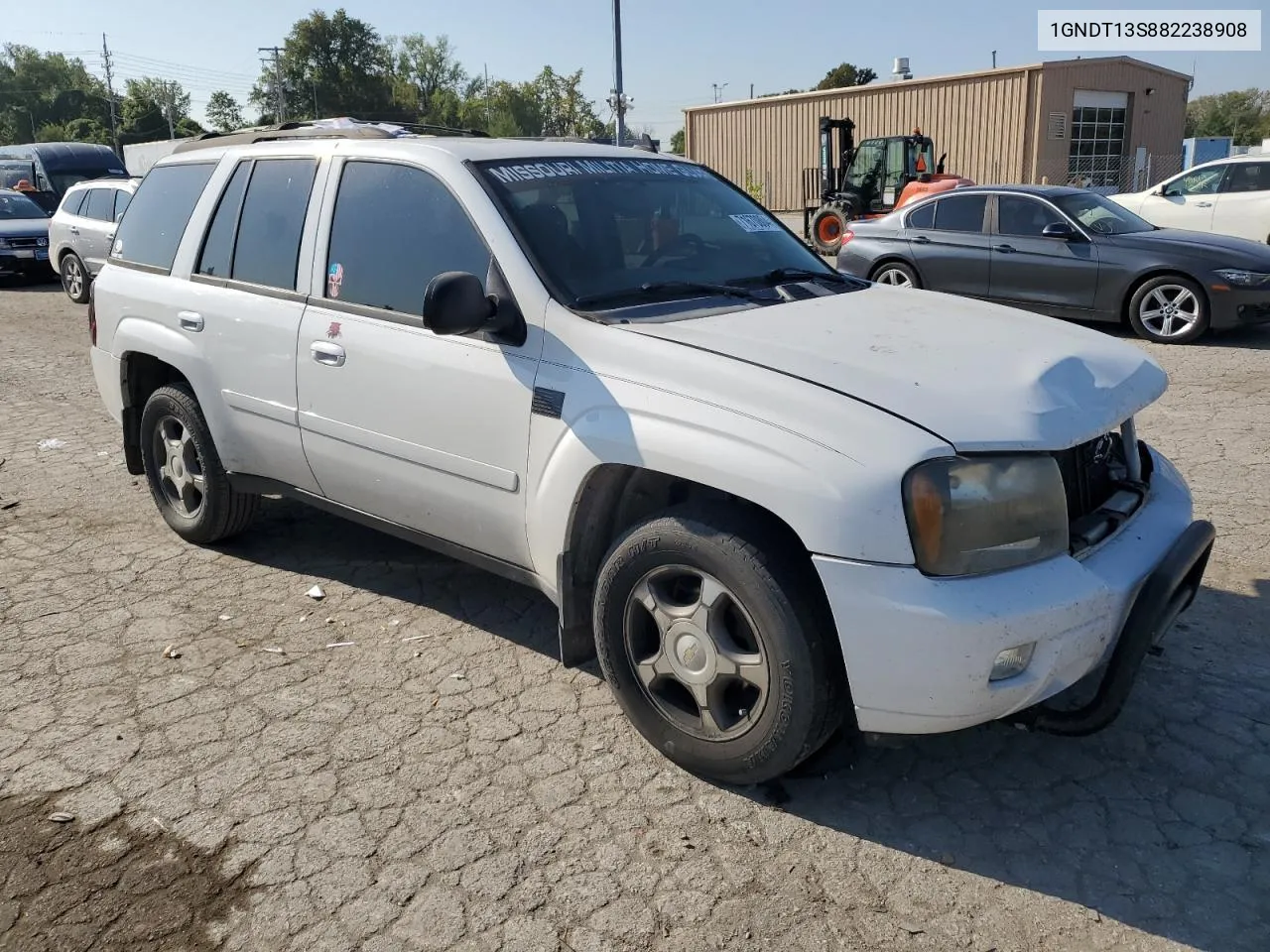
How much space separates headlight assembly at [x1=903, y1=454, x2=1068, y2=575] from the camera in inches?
101

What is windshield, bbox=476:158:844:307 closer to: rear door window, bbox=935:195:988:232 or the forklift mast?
rear door window, bbox=935:195:988:232

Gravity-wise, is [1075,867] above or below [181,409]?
below

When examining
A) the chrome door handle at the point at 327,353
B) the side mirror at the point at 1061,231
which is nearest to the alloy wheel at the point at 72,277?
the side mirror at the point at 1061,231

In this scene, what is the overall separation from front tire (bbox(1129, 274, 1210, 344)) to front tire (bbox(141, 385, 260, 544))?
836 centimetres

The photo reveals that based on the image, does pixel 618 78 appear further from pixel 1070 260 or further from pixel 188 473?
pixel 188 473

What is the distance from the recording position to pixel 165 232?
195 inches

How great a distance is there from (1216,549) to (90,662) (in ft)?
15.9

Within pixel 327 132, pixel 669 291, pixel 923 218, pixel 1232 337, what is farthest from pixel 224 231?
pixel 1232 337

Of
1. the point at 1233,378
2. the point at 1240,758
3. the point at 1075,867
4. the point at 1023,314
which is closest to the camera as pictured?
the point at 1075,867

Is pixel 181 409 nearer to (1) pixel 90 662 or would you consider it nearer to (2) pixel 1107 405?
(1) pixel 90 662

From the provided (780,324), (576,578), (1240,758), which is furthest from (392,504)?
(1240,758)

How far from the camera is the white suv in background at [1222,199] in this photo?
13680 mm

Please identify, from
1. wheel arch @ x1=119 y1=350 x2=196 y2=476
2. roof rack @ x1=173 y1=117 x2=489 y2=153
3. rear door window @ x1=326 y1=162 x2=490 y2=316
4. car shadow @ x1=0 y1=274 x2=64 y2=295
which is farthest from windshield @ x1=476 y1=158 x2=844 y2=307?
car shadow @ x1=0 y1=274 x2=64 y2=295

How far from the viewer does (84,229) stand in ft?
48.8
